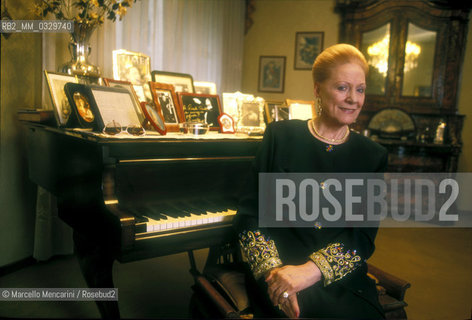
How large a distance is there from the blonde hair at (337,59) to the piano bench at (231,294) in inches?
34.7

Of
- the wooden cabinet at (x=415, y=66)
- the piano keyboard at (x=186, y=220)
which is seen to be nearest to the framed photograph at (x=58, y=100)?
the piano keyboard at (x=186, y=220)

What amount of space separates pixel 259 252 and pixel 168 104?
107cm

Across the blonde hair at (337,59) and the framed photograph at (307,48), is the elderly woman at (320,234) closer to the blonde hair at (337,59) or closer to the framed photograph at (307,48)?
the blonde hair at (337,59)

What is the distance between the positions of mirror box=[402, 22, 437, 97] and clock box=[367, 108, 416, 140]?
0.31 meters

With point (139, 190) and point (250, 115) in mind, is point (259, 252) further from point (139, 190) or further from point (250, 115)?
point (250, 115)

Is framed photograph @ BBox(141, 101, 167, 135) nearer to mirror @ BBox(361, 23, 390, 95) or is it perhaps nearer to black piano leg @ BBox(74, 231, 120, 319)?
black piano leg @ BBox(74, 231, 120, 319)

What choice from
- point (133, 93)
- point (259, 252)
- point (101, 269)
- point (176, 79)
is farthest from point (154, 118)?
point (259, 252)

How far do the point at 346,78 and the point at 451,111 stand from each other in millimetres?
4395

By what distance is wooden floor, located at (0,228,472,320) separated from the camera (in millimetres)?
2193

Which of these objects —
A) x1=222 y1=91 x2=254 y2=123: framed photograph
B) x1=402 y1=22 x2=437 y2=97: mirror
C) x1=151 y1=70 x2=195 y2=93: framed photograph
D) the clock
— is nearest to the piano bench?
x1=222 y1=91 x2=254 y2=123: framed photograph

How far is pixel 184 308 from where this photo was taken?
2.26 meters

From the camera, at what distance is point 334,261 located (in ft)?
4.15

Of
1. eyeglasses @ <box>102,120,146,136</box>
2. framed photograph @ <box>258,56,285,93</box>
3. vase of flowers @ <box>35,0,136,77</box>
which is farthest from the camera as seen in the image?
framed photograph @ <box>258,56,285,93</box>

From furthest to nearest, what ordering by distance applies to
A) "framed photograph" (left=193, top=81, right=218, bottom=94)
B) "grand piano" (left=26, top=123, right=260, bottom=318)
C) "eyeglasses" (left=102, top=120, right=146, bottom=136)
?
"framed photograph" (left=193, top=81, right=218, bottom=94), "eyeglasses" (left=102, top=120, right=146, bottom=136), "grand piano" (left=26, top=123, right=260, bottom=318)
